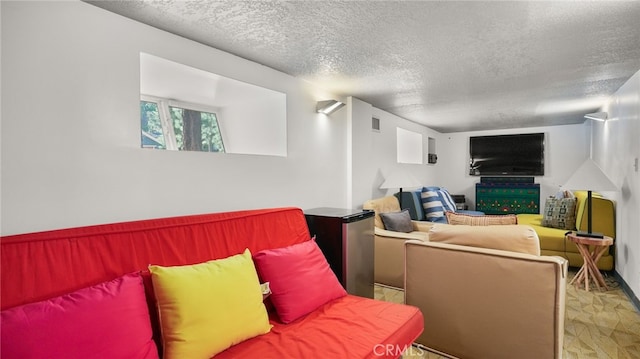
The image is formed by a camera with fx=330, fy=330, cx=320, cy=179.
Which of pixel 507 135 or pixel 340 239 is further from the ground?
pixel 507 135

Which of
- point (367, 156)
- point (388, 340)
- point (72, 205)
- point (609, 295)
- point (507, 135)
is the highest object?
point (507, 135)

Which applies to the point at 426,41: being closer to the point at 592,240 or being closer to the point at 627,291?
the point at 592,240

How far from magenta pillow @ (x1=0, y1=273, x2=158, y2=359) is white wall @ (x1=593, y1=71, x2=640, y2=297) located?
3938mm

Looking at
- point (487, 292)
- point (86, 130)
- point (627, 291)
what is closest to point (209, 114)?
point (86, 130)

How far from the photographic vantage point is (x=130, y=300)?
137 cm

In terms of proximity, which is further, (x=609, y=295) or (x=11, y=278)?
(x=609, y=295)

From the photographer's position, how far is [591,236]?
345cm

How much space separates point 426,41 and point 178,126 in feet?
6.84

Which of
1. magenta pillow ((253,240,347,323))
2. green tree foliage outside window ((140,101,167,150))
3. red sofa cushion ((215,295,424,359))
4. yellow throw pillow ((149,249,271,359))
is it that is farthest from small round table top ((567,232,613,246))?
green tree foliage outside window ((140,101,167,150))

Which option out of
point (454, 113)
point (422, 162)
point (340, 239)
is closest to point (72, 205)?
point (340, 239)

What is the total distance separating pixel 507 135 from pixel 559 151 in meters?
0.96

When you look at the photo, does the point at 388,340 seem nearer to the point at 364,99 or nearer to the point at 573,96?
the point at 364,99

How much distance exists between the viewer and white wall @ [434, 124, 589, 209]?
627 cm

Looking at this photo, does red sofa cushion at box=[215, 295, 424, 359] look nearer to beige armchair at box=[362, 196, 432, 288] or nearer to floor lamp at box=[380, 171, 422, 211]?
beige armchair at box=[362, 196, 432, 288]
